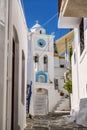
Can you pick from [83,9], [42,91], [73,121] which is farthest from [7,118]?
[42,91]

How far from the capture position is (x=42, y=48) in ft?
125

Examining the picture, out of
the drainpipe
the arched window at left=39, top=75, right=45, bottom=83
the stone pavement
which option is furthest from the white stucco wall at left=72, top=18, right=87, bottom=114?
the arched window at left=39, top=75, right=45, bottom=83

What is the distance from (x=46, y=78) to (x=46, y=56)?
3309 mm

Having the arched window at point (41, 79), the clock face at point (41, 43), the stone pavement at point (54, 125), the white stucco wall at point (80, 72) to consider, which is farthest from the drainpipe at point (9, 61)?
the clock face at point (41, 43)

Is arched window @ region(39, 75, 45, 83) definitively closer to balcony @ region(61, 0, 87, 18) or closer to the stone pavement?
the stone pavement

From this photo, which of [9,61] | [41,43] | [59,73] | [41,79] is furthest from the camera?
[59,73]

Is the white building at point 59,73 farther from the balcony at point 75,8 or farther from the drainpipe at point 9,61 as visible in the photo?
the drainpipe at point 9,61

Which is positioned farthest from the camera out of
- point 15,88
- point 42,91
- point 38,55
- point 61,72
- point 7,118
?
point 61,72

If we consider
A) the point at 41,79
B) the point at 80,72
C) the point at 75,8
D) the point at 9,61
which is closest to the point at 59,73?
the point at 41,79

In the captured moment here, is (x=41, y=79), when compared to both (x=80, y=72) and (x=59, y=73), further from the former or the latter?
(x=80, y=72)

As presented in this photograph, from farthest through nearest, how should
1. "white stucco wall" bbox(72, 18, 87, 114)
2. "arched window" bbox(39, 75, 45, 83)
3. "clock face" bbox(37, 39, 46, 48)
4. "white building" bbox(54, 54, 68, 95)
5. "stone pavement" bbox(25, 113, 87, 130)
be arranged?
"white building" bbox(54, 54, 68, 95) < "clock face" bbox(37, 39, 46, 48) < "arched window" bbox(39, 75, 45, 83) < "white stucco wall" bbox(72, 18, 87, 114) < "stone pavement" bbox(25, 113, 87, 130)

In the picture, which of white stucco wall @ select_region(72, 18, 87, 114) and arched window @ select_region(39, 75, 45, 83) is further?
arched window @ select_region(39, 75, 45, 83)

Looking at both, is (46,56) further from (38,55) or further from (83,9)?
(83,9)

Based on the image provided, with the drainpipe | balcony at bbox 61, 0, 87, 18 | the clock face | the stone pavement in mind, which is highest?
the clock face
